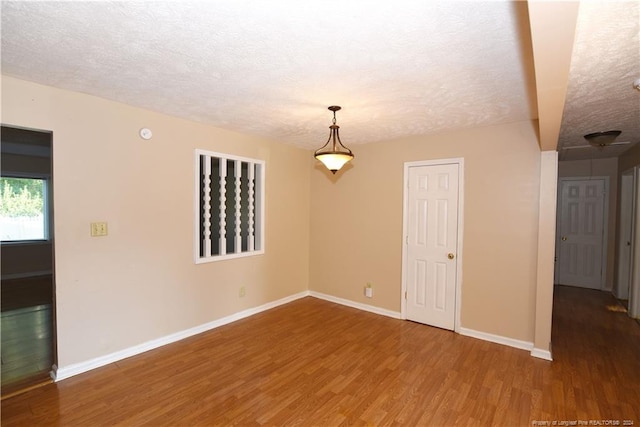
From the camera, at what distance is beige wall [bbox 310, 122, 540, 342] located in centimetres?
323

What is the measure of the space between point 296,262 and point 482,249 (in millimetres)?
2660

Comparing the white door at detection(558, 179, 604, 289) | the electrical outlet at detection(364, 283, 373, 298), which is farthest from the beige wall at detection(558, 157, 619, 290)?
the electrical outlet at detection(364, 283, 373, 298)

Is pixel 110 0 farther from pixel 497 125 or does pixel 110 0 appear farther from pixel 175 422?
pixel 497 125

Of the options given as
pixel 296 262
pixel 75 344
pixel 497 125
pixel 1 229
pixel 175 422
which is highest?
pixel 497 125

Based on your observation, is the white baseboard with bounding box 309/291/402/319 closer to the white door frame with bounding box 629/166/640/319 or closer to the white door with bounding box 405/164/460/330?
the white door with bounding box 405/164/460/330

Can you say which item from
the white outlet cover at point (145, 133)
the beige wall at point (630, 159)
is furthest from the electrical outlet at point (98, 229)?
the beige wall at point (630, 159)

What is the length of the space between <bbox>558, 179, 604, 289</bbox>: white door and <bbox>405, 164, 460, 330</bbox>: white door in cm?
365

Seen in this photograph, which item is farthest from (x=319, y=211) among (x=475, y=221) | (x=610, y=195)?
(x=610, y=195)

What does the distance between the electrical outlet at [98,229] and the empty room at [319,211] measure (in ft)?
0.07

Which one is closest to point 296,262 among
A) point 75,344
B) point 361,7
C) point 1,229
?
point 75,344

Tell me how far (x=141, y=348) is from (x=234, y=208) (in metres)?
1.91

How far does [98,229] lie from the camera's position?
275 cm

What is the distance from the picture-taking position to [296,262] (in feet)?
16.0

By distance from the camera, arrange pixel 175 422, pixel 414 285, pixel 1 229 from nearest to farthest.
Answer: pixel 175 422 → pixel 414 285 → pixel 1 229
